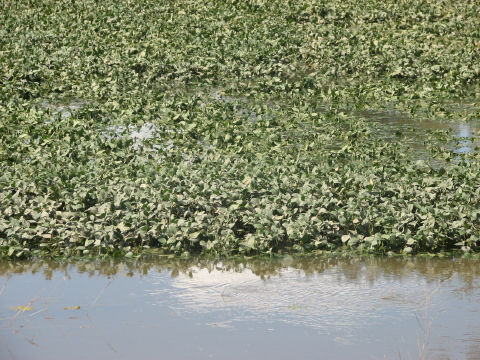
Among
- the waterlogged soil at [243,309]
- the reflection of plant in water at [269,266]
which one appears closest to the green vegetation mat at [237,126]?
the reflection of plant in water at [269,266]

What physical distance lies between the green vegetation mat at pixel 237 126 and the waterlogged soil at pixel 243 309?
0.38 m

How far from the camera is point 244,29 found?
21.0m

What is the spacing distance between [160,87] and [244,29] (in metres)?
4.95

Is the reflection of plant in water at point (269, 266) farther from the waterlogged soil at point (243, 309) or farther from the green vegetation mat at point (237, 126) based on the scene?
the green vegetation mat at point (237, 126)

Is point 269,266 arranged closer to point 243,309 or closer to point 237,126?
point 243,309

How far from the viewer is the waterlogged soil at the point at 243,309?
6.21m

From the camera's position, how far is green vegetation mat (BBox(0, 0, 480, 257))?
28.6ft

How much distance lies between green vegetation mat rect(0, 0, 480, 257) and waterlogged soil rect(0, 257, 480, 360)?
0.38 metres

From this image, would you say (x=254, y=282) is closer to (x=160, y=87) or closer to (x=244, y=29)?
(x=160, y=87)

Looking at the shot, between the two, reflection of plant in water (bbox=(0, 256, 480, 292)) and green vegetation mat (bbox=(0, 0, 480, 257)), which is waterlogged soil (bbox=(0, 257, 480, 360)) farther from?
green vegetation mat (bbox=(0, 0, 480, 257))

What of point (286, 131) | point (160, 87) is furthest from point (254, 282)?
point (160, 87)

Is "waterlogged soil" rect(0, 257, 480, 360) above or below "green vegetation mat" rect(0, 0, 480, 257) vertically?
below

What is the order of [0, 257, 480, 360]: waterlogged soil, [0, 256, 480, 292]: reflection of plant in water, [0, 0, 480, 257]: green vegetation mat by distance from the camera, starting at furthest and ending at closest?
[0, 0, 480, 257]: green vegetation mat, [0, 256, 480, 292]: reflection of plant in water, [0, 257, 480, 360]: waterlogged soil

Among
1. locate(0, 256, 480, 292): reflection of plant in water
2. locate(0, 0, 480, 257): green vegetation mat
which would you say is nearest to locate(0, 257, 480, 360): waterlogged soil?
locate(0, 256, 480, 292): reflection of plant in water
